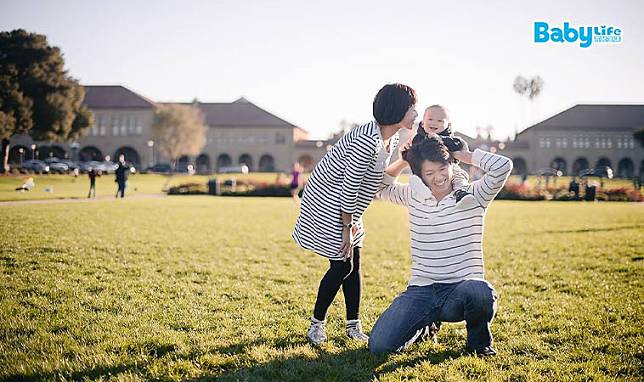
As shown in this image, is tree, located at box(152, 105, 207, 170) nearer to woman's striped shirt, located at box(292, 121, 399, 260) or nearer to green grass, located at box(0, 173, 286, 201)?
green grass, located at box(0, 173, 286, 201)

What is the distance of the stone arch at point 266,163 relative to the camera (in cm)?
7106

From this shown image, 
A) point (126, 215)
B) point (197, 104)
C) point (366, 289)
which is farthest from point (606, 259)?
point (197, 104)

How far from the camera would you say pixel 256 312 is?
4406 mm

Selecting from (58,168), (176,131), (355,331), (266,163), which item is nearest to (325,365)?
(355,331)

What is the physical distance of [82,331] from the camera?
3725 mm

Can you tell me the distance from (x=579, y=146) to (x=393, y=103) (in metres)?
74.1

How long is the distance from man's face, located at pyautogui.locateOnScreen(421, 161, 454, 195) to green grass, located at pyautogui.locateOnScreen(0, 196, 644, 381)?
44.5 inches

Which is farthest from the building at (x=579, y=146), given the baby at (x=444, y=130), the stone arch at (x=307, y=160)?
the baby at (x=444, y=130)

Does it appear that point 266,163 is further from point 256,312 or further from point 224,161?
point 256,312

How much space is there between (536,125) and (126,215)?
65957mm

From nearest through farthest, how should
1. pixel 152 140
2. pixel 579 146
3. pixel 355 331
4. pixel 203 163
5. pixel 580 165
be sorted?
pixel 355 331 < pixel 152 140 < pixel 579 146 < pixel 580 165 < pixel 203 163

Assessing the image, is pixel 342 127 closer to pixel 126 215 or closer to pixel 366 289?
pixel 126 215

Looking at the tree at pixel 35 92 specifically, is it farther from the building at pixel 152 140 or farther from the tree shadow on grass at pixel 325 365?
the tree shadow on grass at pixel 325 365

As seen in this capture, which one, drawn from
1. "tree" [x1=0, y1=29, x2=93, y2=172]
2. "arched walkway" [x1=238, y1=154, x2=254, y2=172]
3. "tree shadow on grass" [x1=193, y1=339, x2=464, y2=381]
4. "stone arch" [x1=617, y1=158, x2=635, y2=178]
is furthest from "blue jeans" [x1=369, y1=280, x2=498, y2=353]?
"stone arch" [x1=617, y1=158, x2=635, y2=178]
